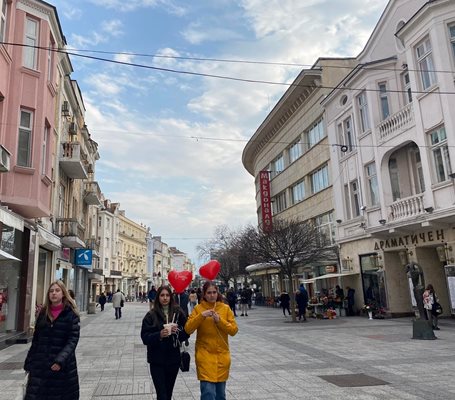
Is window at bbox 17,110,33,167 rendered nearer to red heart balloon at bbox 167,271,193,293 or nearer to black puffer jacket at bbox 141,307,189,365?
red heart balloon at bbox 167,271,193,293

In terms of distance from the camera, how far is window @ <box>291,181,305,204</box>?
3384 centimetres

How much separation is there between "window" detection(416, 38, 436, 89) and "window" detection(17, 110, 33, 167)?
605 inches

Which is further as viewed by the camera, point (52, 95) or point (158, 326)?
point (52, 95)

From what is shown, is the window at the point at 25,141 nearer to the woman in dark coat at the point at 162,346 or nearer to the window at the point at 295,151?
the woman in dark coat at the point at 162,346

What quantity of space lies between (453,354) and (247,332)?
8.39 metres

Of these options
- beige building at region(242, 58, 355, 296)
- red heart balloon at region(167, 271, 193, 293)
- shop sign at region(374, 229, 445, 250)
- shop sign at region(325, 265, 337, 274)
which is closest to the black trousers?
red heart balloon at region(167, 271, 193, 293)

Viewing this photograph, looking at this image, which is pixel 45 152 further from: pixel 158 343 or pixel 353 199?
pixel 353 199

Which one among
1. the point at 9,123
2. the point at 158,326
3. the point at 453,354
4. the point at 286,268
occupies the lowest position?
the point at 453,354

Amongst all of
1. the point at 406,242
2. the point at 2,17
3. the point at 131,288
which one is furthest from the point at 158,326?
the point at 131,288

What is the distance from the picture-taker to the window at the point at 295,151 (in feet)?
112

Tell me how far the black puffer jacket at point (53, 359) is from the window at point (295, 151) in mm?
30681

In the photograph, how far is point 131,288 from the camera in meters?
88.7

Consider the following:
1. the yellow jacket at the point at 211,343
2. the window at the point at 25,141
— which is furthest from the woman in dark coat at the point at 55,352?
the window at the point at 25,141

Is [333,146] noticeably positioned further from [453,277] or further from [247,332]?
[247,332]
